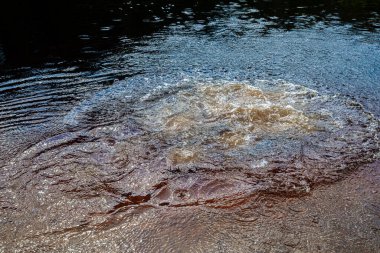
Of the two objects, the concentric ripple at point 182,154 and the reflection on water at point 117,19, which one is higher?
the reflection on water at point 117,19

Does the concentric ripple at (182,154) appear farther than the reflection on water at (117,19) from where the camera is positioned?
No

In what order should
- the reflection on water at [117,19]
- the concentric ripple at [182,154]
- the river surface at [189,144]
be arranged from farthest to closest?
Answer: the reflection on water at [117,19], the concentric ripple at [182,154], the river surface at [189,144]

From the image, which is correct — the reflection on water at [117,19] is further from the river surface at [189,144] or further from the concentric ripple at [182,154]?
the concentric ripple at [182,154]

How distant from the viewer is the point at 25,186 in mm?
4262

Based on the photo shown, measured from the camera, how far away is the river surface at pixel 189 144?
3.68 metres

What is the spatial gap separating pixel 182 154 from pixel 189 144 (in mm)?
293

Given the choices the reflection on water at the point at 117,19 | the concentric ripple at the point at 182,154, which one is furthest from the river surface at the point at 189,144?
the reflection on water at the point at 117,19

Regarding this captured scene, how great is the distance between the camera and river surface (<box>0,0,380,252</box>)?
12.1 ft

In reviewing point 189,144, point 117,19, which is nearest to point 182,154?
point 189,144

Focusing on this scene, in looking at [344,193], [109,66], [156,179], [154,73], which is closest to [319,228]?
[344,193]

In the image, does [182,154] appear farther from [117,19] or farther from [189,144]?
[117,19]

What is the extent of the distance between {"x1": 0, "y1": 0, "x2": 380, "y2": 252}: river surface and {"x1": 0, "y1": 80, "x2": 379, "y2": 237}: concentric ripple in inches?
0.9

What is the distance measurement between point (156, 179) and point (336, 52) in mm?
7577

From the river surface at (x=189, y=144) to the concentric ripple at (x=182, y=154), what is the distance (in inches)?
0.9
